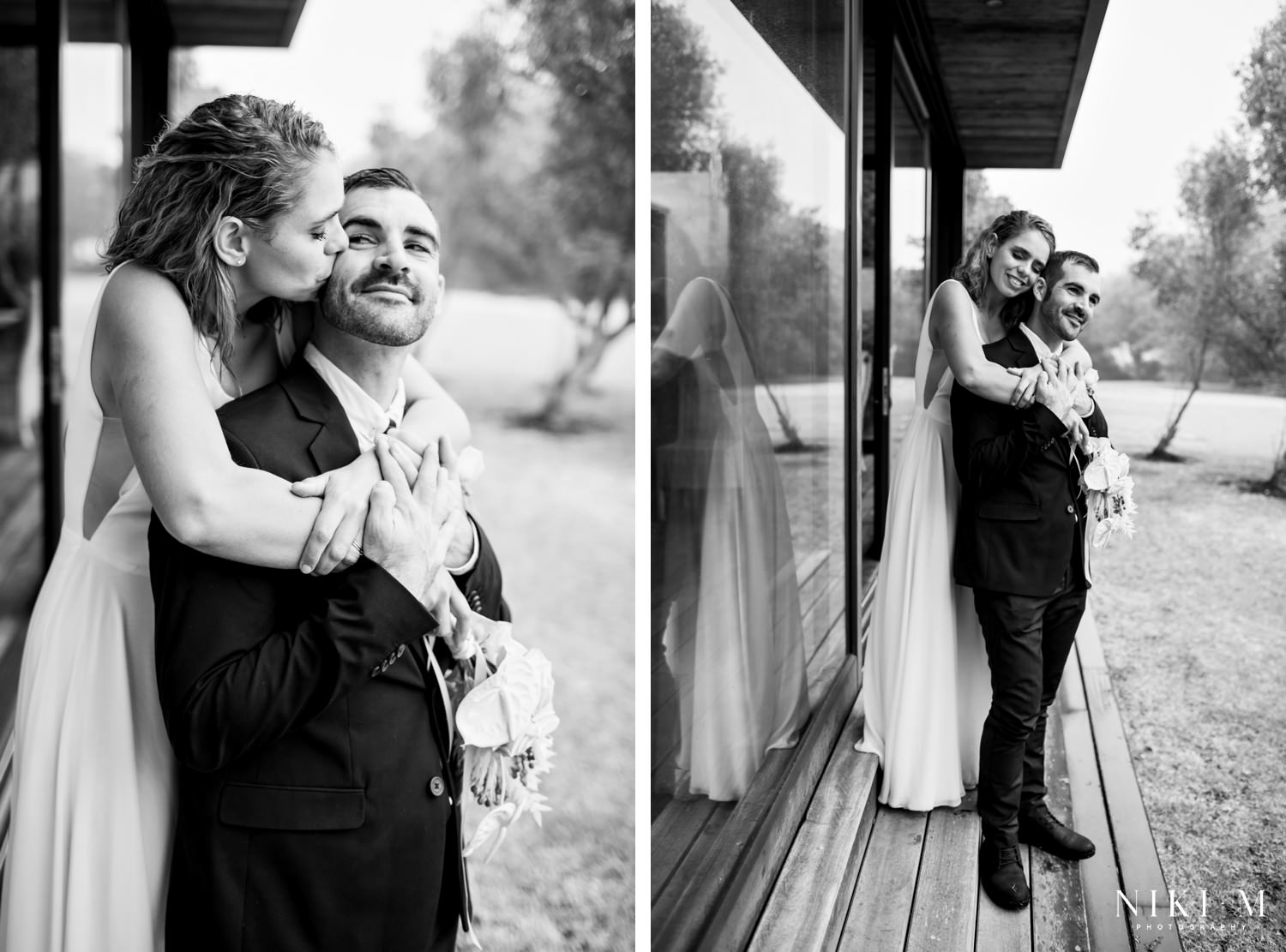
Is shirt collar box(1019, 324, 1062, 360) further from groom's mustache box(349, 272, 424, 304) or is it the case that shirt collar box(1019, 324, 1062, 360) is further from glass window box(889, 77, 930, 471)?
groom's mustache box(349, 272, 424, 304)

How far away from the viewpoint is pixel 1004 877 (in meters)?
2.08

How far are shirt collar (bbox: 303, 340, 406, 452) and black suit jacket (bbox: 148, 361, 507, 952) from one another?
20 millimetres

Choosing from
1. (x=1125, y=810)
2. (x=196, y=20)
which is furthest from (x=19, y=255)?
(x=1125, y=810)

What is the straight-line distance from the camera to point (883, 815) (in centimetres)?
251

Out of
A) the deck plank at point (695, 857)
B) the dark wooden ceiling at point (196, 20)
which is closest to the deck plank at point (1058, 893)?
the deck plank at point (695, 857)

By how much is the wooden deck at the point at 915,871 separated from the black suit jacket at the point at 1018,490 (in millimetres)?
174

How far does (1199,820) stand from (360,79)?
15.5 m

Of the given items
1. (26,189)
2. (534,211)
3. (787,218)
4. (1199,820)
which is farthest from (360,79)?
(1199,820)

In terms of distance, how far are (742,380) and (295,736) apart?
1.29 metres

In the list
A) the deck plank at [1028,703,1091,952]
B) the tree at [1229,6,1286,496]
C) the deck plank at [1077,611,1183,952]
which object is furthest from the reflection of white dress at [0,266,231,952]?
the tree at [1229,6,1286,496]

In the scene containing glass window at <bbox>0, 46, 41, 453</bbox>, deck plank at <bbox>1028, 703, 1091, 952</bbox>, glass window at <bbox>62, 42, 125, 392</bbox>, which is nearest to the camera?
deck plank at <bbox>1028, 703, 1091, 952</bbox>

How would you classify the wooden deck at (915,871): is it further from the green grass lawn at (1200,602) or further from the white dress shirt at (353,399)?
the white dress shirt at (353,399)

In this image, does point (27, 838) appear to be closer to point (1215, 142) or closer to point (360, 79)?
point (1215, 142)

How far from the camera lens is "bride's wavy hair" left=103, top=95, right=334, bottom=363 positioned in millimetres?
1048
